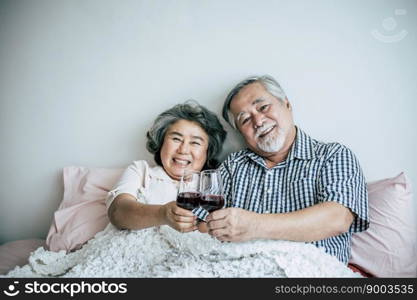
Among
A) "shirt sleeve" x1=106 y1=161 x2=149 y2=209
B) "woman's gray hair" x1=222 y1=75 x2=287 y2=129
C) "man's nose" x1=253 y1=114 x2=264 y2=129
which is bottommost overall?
"shirt sleeve" x1=106 y1=161 x2=149 y2=209

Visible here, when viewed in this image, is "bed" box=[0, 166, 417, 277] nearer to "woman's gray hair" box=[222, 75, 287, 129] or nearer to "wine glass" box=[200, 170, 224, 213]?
"wine glass" box=[200, 170, 224, 213]

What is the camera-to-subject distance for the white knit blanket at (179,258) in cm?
117

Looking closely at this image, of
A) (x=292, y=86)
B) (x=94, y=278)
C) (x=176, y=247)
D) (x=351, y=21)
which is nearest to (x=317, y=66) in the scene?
(x=292, y=86)

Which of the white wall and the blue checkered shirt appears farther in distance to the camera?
the white wall

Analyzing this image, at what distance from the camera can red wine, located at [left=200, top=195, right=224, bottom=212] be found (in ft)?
3.86

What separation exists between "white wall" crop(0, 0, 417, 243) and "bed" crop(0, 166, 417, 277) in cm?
27

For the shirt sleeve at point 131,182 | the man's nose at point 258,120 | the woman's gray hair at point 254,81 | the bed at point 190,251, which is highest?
the woman's gray hair at point 254,81

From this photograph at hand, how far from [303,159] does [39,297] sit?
1.23m

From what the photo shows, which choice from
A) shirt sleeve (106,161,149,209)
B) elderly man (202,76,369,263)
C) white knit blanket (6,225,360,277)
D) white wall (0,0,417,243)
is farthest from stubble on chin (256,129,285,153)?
shirt sleeve (106,161,149,209)

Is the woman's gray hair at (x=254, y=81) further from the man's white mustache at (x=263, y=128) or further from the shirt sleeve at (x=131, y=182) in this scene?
the shirt sleeve at (x=131, y=182)

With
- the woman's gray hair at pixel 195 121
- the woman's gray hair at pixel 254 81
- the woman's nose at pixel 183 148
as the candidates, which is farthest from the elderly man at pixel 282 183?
the woman's nose at pixel 183 148

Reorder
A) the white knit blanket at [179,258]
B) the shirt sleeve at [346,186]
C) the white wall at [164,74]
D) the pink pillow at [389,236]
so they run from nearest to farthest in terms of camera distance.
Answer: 1. the white knit blanket at [179,258]
2. the shirt sleeve at [346,186]
3. the pink pillow at [389,236]
4. the white wall at [164,74]

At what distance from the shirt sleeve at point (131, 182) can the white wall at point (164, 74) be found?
0.32 metres

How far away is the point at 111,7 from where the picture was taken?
2.16 metres
